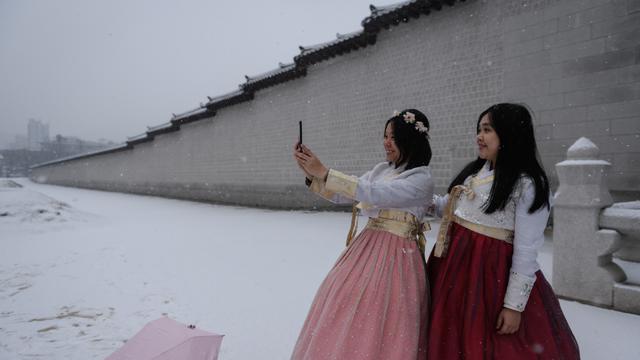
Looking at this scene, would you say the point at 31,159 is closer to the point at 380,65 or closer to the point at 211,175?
the point at 211,175

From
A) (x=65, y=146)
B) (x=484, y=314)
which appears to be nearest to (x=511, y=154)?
(x=484, y=314)

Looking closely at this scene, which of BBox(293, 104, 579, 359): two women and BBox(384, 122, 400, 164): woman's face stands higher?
BBox(384, 122, 400, 164): woman's face

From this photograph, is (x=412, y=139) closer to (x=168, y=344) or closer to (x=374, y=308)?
(x=374, y=308)

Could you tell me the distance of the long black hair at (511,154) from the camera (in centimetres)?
146

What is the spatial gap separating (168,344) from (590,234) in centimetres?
330

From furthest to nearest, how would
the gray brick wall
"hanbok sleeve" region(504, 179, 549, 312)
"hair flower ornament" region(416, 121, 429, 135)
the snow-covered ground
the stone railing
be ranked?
the gray brick wall < the stone railing < the snow-covered ground < "hair flower ornament" region(416, 121, 429, 135) < "hanbok sleeve" region(504, 179, 549, 312)

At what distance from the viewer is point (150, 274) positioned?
4.61 metres

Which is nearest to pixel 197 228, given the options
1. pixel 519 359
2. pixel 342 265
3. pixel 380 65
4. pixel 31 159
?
pixel 380 65

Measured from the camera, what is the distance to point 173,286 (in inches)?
162

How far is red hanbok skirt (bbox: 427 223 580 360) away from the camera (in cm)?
137

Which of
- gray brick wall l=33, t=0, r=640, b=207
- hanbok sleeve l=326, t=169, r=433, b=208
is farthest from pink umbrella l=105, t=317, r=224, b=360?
gray brick wall l=33, t=0, r=640, b=207

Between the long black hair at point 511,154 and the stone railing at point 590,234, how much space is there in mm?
1825

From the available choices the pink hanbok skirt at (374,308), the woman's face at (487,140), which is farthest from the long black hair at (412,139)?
the pink hanbok skirt at (374,308)

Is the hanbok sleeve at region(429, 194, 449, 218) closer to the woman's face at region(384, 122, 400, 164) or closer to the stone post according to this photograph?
the woman's face at region(384, 122, 400, 164)
